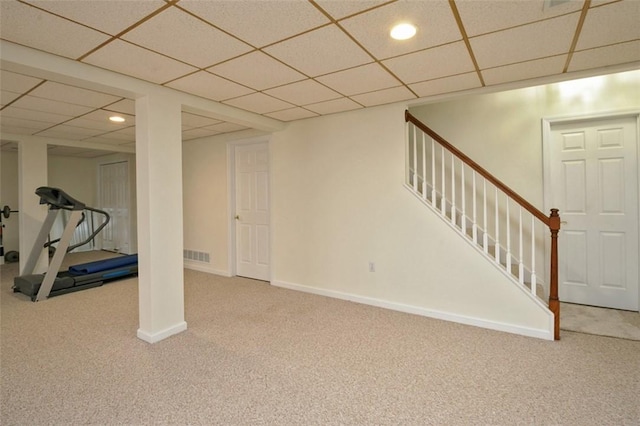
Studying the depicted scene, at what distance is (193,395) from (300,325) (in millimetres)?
1237

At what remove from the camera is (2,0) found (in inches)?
62.2

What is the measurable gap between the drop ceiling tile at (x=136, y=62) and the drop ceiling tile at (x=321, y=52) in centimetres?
78

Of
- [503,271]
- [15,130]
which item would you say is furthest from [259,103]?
[15,130]

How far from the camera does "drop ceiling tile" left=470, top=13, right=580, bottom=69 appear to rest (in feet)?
6.22

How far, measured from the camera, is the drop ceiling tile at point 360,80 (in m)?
2.52

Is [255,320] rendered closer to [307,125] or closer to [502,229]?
[307,125]

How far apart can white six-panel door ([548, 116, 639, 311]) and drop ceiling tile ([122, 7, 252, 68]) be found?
3468 millimetres

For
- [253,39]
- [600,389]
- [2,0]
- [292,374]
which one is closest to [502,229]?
[600,389]

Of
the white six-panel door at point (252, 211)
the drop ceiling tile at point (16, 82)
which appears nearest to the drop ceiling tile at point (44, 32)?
the drop ceiling tile at point (16, 82)

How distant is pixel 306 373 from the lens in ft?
7.29

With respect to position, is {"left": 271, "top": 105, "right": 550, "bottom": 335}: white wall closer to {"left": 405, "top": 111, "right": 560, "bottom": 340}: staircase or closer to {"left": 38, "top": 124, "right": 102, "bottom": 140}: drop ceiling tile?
{"left": 405, "top": 111, "right": 560, "bottom": 340}: staircase

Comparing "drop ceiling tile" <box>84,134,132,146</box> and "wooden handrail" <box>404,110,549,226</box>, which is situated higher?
"drop ceiling tile" <box>84,134,132,146</box>

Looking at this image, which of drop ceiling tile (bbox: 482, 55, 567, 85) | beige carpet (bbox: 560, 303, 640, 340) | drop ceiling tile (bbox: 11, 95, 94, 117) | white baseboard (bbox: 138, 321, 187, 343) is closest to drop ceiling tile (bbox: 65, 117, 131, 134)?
drop ceiling tile (bbox: 11, 95, 94, 117)

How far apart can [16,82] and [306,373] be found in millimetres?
3225
